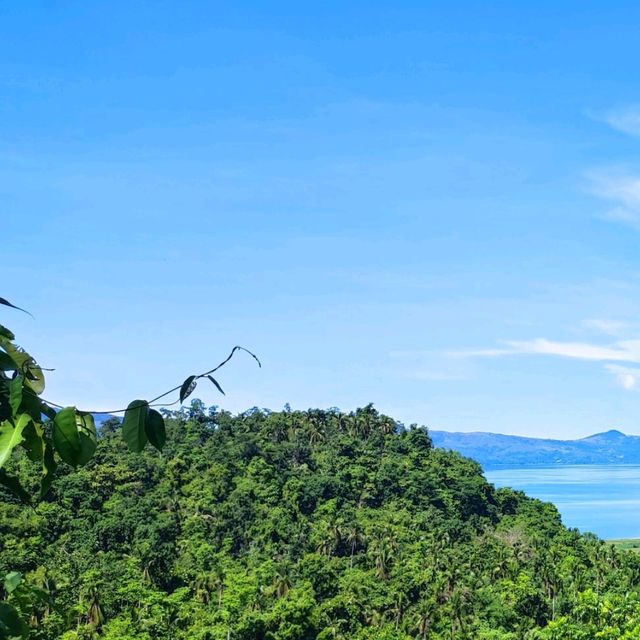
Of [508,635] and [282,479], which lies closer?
[508,635]

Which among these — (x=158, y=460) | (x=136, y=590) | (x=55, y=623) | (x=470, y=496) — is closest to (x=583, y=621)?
(x=136, y=590)

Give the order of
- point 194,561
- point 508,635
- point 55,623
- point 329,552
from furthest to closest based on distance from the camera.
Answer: point 329,552
point 194,561
point 508,635
point 55,623

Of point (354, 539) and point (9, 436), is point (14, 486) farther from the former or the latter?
point (354, 539)

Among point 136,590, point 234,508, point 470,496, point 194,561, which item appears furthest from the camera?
point 470,496

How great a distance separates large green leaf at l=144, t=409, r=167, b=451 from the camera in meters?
1.13

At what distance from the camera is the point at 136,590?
29.7 meters

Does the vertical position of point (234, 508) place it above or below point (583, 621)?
above

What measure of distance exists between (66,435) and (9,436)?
3.5 inches

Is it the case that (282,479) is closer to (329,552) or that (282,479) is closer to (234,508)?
(234,508)

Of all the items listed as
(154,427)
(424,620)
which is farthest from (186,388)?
(424,620)

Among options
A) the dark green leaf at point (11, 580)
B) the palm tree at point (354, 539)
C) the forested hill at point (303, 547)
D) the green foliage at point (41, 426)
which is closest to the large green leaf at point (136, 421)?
the green foliage at point (41, 426)

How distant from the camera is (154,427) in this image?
113cm

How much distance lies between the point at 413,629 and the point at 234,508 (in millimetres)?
13634

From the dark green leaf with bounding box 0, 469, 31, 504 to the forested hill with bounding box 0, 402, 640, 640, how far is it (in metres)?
23.4
